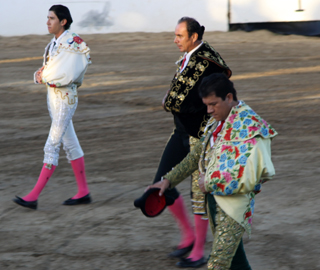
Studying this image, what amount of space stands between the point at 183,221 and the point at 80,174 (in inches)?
59.9

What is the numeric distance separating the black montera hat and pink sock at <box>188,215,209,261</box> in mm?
528

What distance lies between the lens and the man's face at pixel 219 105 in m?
2.98

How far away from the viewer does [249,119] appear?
2.92 m

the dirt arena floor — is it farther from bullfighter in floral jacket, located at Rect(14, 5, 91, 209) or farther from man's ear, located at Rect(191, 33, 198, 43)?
man's ear, located at Rect(191, 33, 198, 43)

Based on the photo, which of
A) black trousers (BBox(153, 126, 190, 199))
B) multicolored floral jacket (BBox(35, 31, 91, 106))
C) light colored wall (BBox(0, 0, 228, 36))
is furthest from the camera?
light colored wall (BBox(0, 0, 228, 36))

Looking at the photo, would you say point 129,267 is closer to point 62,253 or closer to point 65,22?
point 62,253

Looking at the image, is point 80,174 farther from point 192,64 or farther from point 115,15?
point 115,15

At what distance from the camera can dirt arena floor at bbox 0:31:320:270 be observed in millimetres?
4355

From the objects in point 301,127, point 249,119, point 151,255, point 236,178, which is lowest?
point 301,127

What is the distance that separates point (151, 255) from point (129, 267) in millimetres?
257

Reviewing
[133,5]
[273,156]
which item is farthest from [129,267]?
[133,5]

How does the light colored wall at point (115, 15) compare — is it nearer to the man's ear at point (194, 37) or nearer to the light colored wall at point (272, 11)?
the light colored wall at point (272, 11)

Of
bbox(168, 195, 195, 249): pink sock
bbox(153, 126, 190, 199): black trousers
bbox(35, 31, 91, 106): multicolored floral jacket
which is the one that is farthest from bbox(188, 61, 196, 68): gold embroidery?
bbox(35, 31, 91, 106): multicolored floral jacket

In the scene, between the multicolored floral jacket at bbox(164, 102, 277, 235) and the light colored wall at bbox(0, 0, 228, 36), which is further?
the light colored wall at bbox(0, 0, 228, 36)
